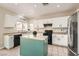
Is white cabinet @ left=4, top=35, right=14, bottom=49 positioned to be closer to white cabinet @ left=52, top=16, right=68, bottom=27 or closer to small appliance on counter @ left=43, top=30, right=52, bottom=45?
small appliance on counter @ left=43, top=30, right=52, bottom=45

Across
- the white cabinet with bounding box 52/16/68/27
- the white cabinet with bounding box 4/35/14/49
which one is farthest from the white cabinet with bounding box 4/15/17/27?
the white cabinet with bounding box 52/16/68/27

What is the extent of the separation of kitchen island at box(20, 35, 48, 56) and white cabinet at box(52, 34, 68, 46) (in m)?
0.23

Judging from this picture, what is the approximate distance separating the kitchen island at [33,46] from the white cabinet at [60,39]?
234 mm

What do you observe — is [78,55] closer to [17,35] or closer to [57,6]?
[57,6]

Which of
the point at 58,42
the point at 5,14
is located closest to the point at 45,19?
the point at 58,42

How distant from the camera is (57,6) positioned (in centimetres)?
147

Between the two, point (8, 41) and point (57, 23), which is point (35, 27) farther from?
point (8, 41)

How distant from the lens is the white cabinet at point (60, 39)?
5.37 feet

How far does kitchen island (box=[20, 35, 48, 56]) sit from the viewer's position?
1543 millimetres

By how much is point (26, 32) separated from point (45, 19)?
1.45ft

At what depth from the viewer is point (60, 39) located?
1720 millimetres

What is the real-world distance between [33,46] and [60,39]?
551 millimetres

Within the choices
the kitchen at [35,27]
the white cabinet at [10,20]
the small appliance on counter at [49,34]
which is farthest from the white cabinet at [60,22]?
the white cabinet at [10,20]

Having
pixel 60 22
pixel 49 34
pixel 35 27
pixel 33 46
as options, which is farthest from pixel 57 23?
pixel 33 46
